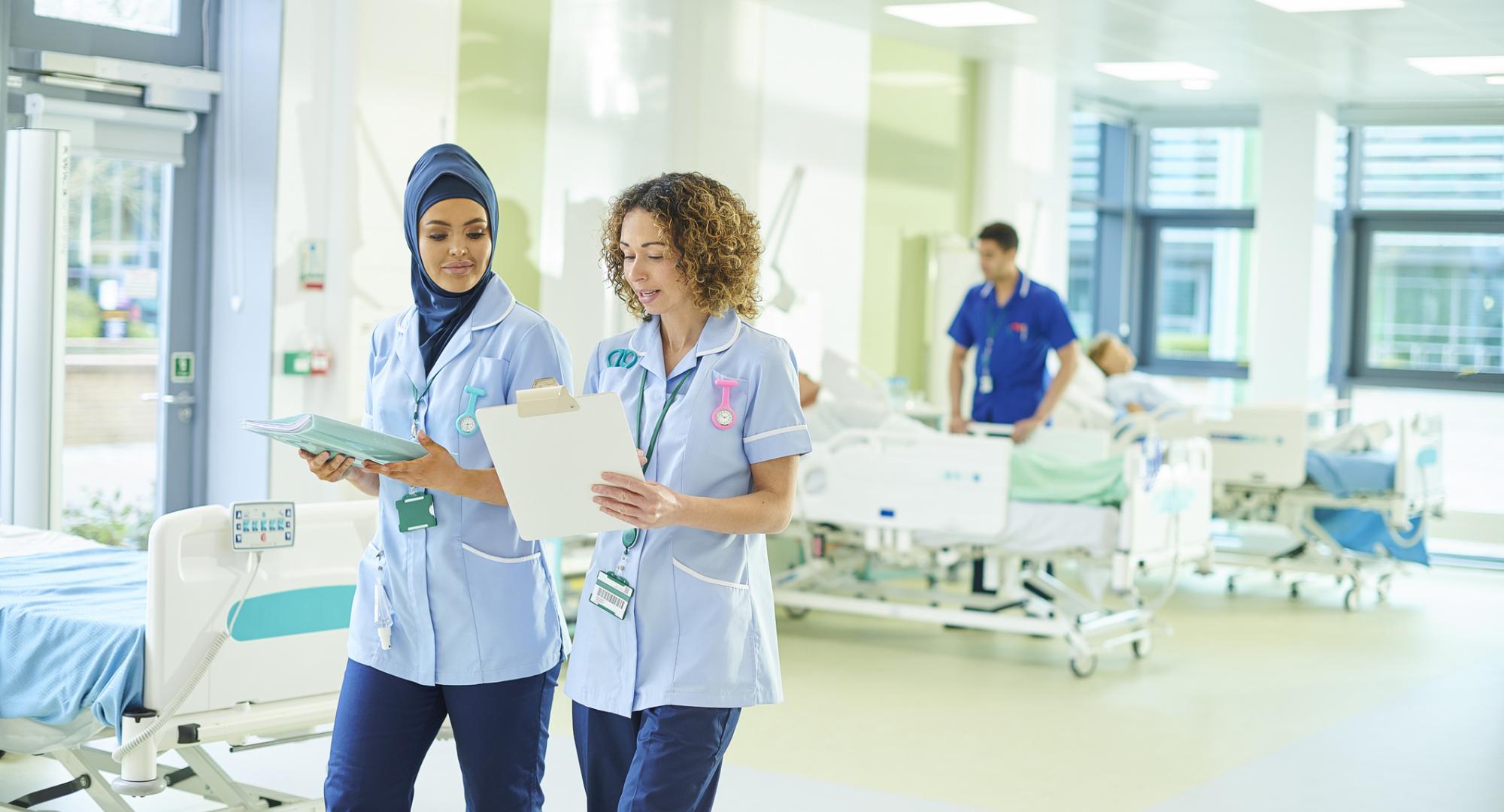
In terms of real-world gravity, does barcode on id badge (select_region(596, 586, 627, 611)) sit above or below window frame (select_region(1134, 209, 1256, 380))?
below

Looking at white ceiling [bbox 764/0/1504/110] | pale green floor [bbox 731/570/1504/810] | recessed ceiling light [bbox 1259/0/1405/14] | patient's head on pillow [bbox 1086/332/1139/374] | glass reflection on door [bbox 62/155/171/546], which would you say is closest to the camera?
pale green floor [bbox 731/570/1504/810]

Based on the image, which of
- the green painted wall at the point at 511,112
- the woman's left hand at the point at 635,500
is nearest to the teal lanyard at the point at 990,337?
the green painted wall at the point at 511,112

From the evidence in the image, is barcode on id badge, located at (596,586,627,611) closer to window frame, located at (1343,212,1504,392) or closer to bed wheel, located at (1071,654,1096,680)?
bed wheel, located at (1071,654,1096,680)

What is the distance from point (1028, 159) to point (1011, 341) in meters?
3.19

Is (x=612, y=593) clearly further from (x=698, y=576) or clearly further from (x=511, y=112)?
(x=511, y=112)

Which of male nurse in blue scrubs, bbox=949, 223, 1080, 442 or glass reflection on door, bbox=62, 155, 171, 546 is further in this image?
male nurse in blue scrubs, bbox=949, 223, 1080, 442

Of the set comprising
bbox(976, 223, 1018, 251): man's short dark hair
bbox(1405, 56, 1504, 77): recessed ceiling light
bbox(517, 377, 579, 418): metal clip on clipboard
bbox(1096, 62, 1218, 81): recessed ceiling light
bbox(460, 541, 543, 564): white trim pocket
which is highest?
bbox(1096, 62, 1218, 81): recessed ceiling light

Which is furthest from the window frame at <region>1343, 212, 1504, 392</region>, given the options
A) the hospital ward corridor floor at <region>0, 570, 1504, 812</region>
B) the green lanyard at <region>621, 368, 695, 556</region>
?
the green lanyard at <region>621, 368, 695, 556</region>

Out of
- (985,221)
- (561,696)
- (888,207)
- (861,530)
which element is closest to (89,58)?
(561,696)

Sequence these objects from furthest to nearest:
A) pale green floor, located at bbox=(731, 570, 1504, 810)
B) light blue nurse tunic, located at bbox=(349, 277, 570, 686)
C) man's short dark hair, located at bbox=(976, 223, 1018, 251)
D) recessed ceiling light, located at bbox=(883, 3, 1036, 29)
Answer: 1. recessed ceiling light, located at bbox=(883, 3, 1036, 29)
2. man's short dark hair, located at bbox=(976, 223, 1018, 251)
3. pale green floor, located at bbox=(731, 570, 1504, 810)
4. light blue nurse tunic, located at bbox=(349, 277, 570, 686)

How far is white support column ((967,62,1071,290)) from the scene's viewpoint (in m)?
9.03

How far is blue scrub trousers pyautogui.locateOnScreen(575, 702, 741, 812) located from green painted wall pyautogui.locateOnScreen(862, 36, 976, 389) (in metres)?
6.15

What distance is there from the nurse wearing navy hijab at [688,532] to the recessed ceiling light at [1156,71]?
7.22 meters

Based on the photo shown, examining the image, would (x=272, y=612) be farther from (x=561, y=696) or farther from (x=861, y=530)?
(x=861, y=530)
